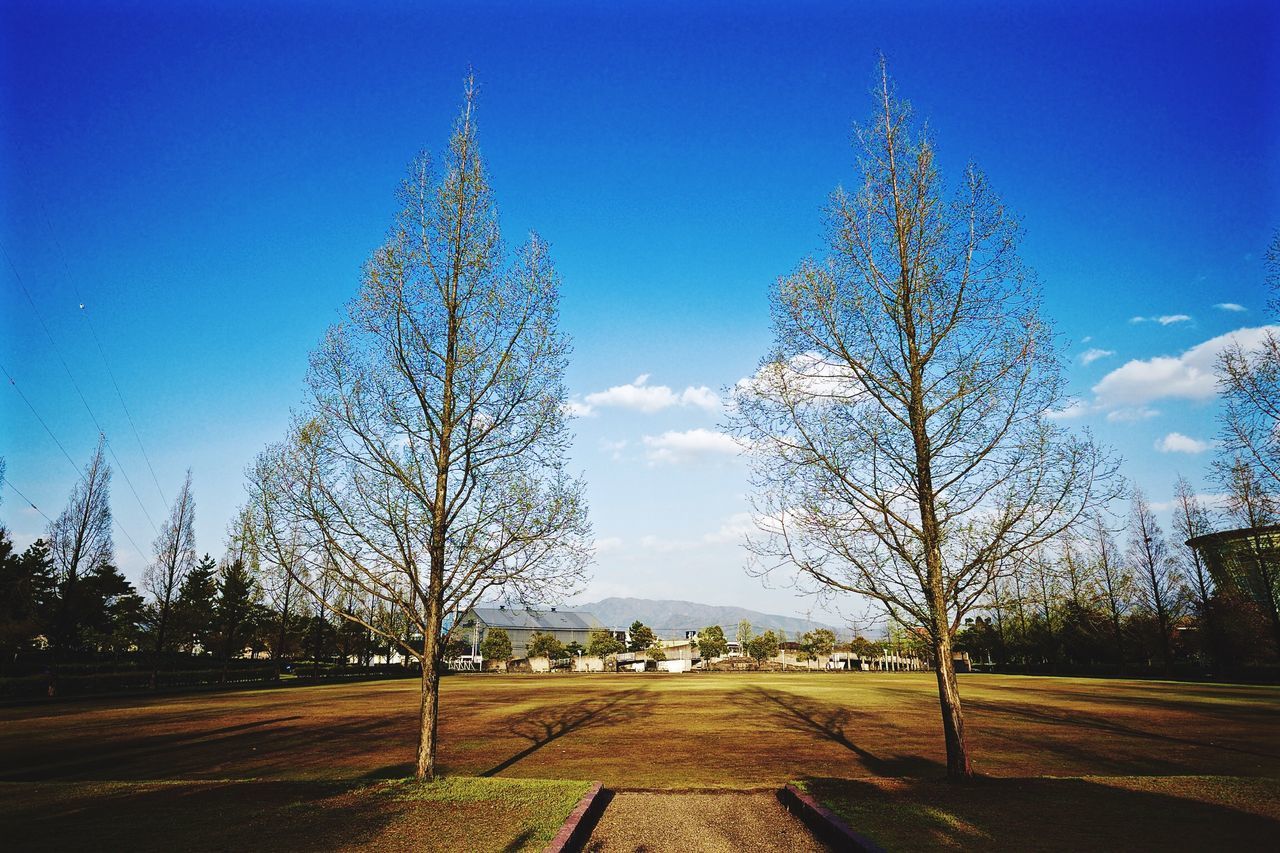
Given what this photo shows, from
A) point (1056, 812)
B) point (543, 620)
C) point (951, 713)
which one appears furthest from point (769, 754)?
point (543, 620)

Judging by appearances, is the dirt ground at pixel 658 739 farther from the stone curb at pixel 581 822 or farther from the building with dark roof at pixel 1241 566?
the building with dark roof at pixel 1241 566

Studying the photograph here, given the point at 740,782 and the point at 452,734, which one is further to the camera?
the point at 452,734

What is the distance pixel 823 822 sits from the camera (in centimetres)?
816

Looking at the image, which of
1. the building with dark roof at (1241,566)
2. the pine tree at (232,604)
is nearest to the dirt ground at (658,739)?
the building with dark roof at (1241,566)

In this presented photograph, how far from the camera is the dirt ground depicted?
13.4m

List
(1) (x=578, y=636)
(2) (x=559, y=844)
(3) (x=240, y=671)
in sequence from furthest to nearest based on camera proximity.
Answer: (1) (x=578, y=636), (3) (x=240, y=671), (2) (x=559, y=844)

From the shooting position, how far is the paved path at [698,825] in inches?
307

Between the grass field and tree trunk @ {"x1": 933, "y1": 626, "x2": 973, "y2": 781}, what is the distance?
0.44 m

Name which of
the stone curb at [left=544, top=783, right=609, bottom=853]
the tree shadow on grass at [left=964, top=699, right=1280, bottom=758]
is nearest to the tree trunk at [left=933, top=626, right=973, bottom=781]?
the stone curb at [left=544, top=783, right=609, bottom=853]

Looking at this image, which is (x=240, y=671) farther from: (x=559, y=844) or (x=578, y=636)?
(x=578, y=636)

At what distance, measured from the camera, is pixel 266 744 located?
58.9 ft

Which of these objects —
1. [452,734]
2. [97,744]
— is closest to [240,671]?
[97,744]

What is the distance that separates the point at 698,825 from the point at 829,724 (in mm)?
15492

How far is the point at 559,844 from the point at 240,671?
6422 centimetres
